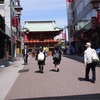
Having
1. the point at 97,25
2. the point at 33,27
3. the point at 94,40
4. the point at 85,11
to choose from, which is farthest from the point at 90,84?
the point at 33,27

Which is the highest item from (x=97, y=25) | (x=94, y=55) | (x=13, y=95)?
(x=97, y=25)

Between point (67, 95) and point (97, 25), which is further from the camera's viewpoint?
point (97, 25)

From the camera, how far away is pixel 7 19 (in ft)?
169

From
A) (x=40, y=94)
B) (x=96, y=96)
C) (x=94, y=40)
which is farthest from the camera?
(x=94, y=40)

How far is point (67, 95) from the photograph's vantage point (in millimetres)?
11797

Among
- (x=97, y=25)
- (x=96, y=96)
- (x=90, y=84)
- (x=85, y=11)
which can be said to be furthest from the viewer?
→ (x=85, y=11)

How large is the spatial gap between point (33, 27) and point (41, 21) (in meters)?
4.03

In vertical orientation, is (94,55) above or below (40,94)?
above

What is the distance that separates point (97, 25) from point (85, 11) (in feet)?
47.2

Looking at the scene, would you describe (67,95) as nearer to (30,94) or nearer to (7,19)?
(30,94)

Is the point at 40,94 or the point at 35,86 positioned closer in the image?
the point at 40,94

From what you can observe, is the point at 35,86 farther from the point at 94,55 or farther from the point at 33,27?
the point at 33,27

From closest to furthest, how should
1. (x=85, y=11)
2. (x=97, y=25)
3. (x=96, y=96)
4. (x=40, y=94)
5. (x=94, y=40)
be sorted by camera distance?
(x=96, y=96)
(x=40, y=94)
(x=97, y=25)
(x=94, y=40)
(x=85, y=11)

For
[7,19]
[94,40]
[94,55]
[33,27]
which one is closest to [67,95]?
[94,55]
